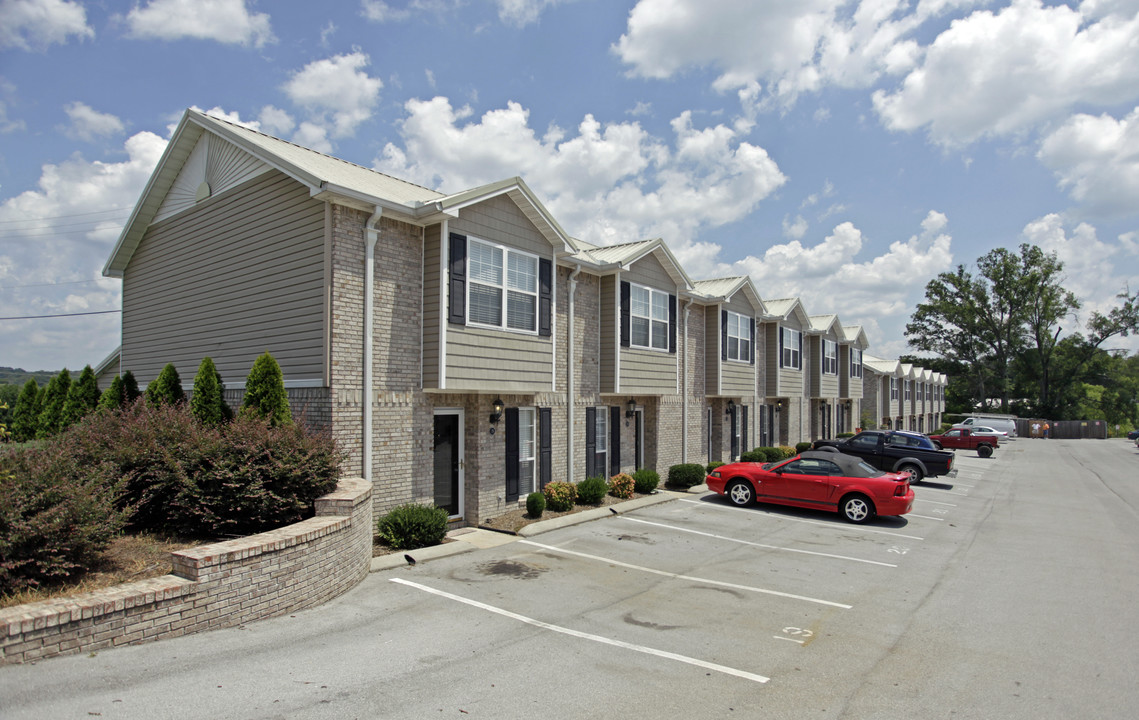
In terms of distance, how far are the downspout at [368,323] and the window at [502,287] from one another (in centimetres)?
182

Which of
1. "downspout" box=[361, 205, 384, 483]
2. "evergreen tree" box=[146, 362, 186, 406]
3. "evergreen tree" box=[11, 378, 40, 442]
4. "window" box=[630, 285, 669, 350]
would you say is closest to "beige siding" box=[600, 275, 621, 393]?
"window" box=[630, 285, 669, 350]

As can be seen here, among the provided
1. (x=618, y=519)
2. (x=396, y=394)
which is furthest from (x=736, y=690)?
(x=618, y=519)

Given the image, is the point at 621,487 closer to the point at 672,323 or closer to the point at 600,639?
the point at 672,323

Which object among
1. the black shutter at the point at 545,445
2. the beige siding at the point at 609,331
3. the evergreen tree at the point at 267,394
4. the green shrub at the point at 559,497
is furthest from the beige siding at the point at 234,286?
the beige siding at the point at 609,331

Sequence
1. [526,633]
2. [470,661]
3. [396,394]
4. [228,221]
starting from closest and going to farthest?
[470,661] < [526,633] < [396,394] < [228,221]

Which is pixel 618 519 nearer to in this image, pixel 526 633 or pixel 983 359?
pixel 526 633

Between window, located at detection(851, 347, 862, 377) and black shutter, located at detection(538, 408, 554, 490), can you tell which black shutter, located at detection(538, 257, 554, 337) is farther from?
window, located at detection(851, 347, 862, 377)

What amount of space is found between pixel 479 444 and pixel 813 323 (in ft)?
76.1

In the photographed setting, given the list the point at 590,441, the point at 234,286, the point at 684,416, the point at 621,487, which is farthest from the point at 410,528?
the point at 684,416

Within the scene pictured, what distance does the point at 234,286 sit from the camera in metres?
12.2

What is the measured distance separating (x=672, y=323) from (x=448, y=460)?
8775 millimetres

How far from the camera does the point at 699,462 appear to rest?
20.3 metres

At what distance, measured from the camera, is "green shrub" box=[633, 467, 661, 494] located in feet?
53.8

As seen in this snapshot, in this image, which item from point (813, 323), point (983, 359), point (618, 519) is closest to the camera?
point (618, 519)
